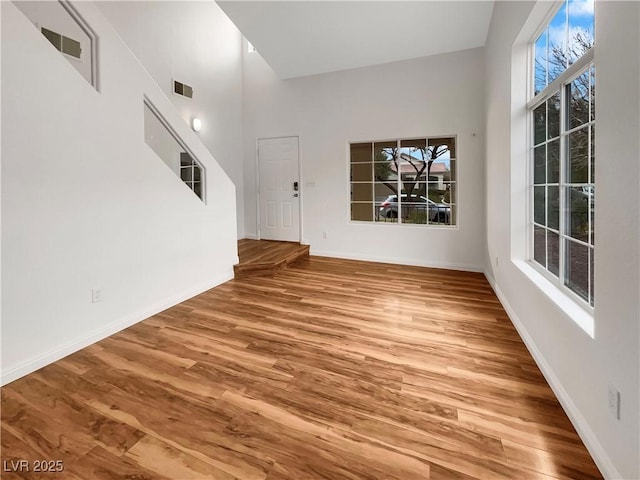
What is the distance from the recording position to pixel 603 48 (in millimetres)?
1336

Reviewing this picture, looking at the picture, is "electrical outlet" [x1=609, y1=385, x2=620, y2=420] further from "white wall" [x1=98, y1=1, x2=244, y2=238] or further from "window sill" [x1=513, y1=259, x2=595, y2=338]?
"white wall" [x1=98, y1=1, x2=244, y2=238]

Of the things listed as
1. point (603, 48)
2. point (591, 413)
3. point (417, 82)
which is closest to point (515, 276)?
point (591, 413)

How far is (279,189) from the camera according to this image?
238 inches

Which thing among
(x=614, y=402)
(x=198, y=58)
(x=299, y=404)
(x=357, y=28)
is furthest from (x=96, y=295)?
(x=198, y=58)

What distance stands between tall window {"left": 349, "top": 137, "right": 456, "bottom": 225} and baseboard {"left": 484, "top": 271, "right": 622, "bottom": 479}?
2671 millimetres

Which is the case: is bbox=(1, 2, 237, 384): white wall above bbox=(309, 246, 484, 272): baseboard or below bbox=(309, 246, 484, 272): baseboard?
above

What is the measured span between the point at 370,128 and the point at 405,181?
3.37ft

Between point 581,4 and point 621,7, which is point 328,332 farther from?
point 581,4

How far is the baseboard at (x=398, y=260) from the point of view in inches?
185

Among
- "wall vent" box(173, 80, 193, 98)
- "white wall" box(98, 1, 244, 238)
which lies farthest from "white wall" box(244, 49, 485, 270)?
"wall vent" box(173, 80, 193, 98)

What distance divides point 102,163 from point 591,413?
11.2 ft


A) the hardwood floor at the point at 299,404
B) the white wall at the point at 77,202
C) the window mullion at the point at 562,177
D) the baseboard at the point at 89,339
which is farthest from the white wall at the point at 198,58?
the window mullion at the point at 562,177

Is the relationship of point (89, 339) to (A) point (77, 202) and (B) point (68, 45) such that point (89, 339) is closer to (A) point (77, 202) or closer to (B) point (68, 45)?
(A) point (77, 202)

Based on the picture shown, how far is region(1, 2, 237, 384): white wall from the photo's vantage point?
6.51 ft
